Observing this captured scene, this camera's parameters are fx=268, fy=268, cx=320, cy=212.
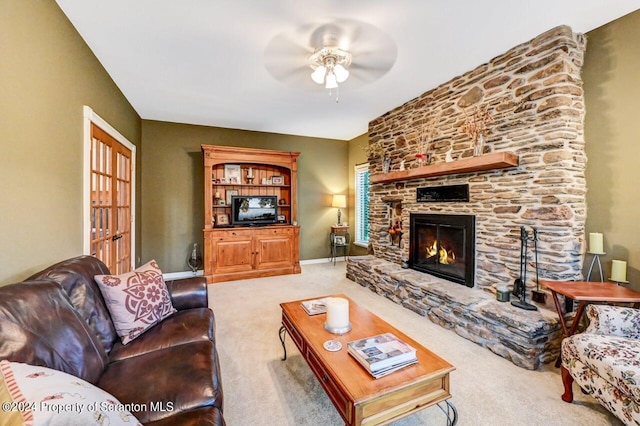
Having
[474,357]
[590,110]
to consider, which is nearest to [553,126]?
[590,110]

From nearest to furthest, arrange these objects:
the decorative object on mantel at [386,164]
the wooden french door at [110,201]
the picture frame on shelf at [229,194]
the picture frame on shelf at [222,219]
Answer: the wooden french door at [110,201] → the decorative object on mantel at [386,164] → the picture frame on shelf at [222,219] → the picture frame on shelf at [229,194]

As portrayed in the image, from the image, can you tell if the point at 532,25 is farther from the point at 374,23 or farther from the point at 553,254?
the point at 553,254

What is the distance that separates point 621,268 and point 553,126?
4.30 ft

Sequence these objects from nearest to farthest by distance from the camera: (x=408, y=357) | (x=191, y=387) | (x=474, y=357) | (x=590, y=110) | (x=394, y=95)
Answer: (x=191, y=387)
(x=408, y=357)
(x=474, y=357)
(x=590, y=110)
(x=394, y=95)

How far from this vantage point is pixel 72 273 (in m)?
1.62

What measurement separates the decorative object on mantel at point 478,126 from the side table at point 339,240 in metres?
3.37

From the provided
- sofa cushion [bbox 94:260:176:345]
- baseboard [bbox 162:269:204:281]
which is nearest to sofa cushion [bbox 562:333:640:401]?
sofa cushion [bbox 94:260:176:345]

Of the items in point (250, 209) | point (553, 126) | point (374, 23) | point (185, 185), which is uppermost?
point (374, 23)

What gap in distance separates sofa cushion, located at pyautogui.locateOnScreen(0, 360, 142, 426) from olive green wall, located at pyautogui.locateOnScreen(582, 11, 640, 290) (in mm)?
3552

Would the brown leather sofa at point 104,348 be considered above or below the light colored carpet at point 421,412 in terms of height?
above

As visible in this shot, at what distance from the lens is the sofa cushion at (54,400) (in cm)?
63

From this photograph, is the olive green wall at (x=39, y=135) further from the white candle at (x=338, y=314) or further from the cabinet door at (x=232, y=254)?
the cabinet door at (x=232, y=254)

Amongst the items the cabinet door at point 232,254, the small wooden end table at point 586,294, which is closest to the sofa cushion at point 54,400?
the small wooden end table at point 586,294

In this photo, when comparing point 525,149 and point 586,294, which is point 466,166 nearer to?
point 525,149
